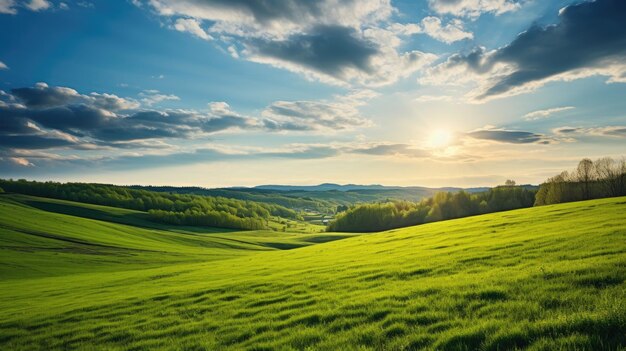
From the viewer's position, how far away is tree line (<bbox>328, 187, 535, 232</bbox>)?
13650cm

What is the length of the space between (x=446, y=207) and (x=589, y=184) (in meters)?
51.2

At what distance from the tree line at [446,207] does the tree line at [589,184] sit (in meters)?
36.5

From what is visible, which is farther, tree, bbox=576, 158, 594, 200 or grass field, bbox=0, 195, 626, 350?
tree, bbox=576, 158, 594, 200

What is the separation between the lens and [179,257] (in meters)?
87.8

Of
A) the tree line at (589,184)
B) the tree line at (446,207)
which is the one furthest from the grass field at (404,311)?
the tree line at (446,207)

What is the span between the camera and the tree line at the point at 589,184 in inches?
3733

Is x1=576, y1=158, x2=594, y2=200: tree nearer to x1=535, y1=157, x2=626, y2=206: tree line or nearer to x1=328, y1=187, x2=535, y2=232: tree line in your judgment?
x1=535, y1=157, x2=626, y2=206: tree line

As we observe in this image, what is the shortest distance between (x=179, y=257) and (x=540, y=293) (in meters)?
89.7

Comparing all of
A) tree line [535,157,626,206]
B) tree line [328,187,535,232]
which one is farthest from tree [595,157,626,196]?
tree line [328,187,535,232]

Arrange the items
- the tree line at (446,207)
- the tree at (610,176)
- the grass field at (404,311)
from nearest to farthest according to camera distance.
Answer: the grass field at (404,311)
the tree at (610,176)
the tree line at (446,207)

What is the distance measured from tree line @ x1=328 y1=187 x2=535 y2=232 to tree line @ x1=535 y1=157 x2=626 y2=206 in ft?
120

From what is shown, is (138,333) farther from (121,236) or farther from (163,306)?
(121,236)

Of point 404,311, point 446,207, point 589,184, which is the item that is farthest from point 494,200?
point 404,311

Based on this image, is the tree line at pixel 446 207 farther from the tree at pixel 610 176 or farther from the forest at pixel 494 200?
the tree at pixel 610 176
